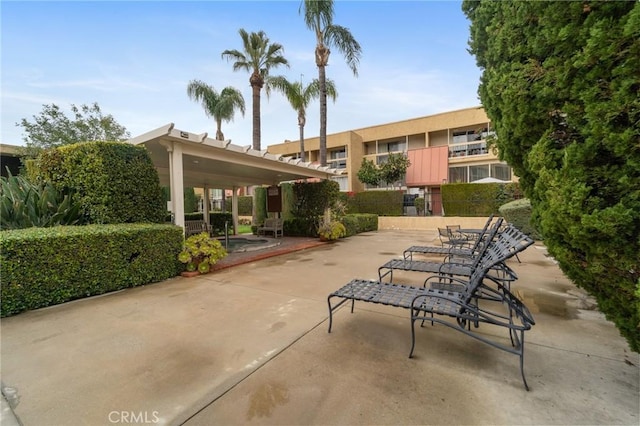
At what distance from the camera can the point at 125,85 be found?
396 inches

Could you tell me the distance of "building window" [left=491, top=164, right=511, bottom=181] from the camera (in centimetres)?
2162

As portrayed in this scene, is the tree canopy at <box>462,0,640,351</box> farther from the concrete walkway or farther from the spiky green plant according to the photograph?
the spiky green plant

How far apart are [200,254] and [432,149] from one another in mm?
22272

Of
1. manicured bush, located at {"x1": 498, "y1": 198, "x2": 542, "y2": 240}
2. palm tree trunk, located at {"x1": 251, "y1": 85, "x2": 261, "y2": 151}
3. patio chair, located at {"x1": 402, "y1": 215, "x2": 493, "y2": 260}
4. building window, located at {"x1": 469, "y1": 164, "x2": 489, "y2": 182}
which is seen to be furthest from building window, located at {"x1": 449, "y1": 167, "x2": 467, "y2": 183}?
patio chair, located at {"x1": 402, "y1": 215, "x2": 493, "y2": 260}

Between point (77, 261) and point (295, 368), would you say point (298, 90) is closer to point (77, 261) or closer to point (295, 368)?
point (77, 261)

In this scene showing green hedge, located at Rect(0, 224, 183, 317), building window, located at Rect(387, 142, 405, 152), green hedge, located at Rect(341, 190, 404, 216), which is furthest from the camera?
building window, located at Rect(387, 142, 405, 152)

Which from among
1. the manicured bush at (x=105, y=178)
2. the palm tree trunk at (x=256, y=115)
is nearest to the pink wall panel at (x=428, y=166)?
the palm tree trunk at (x=256, y=115)

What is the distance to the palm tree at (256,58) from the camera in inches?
Result: 579

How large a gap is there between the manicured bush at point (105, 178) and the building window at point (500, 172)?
23863 millimetres

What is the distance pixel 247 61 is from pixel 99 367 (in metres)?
15.9

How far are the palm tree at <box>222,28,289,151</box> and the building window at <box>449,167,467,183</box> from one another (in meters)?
16.8

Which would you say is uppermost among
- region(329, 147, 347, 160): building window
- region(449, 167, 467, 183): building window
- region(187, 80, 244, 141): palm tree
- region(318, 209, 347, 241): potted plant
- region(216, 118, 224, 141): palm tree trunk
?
region(187, 80, 244, 141): palm tree

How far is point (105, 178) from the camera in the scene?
5.29 m

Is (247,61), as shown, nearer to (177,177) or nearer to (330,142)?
(177,177)
